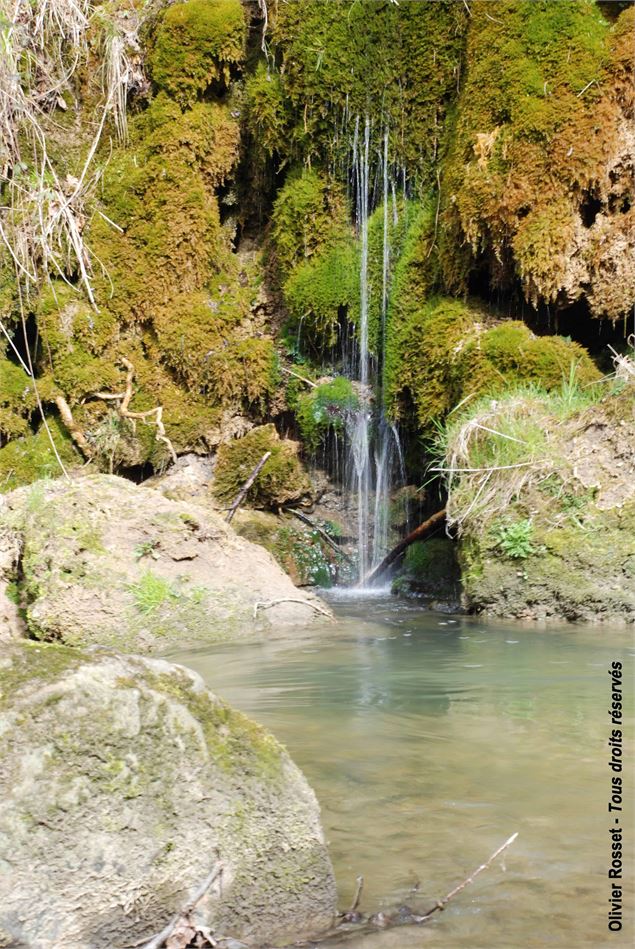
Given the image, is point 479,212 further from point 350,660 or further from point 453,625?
point 350,660

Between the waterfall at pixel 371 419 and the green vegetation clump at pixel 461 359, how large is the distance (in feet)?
0.83

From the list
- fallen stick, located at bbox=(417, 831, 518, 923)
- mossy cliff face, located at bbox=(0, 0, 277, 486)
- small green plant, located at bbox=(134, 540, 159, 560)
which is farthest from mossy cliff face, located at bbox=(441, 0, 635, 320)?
fallen stick, located at bbox=(417, 831, 518, 923)

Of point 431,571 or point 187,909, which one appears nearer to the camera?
point 187,909

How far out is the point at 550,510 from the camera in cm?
636

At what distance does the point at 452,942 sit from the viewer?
2117 mm

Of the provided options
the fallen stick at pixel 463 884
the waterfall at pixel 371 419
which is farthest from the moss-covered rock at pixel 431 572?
the fallen stick at pixel 463 884

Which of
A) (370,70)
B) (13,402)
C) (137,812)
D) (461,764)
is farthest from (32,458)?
(137,812)

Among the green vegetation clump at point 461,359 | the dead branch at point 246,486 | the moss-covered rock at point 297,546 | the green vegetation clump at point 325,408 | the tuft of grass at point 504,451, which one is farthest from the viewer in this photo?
the green vegetation clump at point 325,408

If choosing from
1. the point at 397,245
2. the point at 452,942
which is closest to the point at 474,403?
the point at 397,245

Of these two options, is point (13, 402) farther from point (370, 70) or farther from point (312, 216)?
point (370, 70)

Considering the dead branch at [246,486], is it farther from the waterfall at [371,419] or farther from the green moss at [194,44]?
the green moss at [194,44]

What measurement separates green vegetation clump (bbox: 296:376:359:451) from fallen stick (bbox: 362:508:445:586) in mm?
1453

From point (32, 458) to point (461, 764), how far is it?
258 inches

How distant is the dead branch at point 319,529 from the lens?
9039mm
